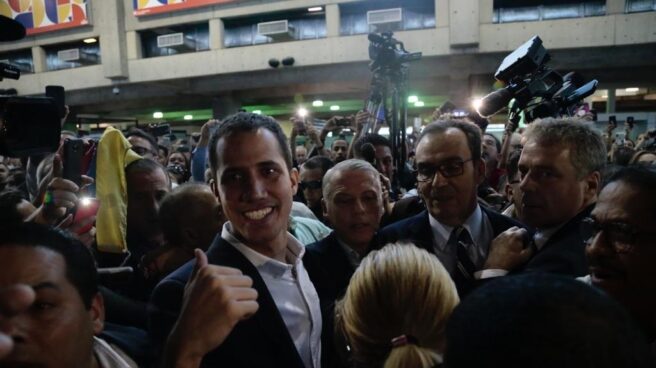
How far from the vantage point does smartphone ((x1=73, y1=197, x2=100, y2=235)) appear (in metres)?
1.63

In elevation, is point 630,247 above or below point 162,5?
below

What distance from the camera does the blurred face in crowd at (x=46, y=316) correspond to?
981 millimetres

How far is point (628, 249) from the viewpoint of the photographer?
1225mm

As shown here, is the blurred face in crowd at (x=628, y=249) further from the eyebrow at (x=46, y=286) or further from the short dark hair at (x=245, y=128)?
the eyebrow at (x=46, y=286)

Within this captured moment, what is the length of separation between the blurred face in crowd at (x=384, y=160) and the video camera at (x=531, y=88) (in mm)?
1568

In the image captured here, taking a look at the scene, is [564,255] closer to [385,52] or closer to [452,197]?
[452,197]

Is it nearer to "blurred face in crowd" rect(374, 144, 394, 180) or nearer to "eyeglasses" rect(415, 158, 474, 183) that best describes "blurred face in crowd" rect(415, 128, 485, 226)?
"eyeglasses" rect(415, 158, 474, 183)

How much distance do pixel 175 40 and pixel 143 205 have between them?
13.4 metres

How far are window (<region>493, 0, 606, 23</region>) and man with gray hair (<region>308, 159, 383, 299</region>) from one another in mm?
11744

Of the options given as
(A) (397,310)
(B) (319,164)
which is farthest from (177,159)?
(A) (397,310)

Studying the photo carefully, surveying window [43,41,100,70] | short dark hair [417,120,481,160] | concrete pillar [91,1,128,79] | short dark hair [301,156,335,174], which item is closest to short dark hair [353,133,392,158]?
short dark hair [301,156,335,174]

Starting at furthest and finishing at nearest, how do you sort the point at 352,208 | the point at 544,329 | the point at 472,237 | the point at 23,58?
1. the point at 23,58
2. the point at 352,208
3. the point at 472,237
4. the point at 544,329

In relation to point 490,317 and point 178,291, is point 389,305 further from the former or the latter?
point 178,291

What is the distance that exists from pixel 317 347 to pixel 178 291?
0.49m
